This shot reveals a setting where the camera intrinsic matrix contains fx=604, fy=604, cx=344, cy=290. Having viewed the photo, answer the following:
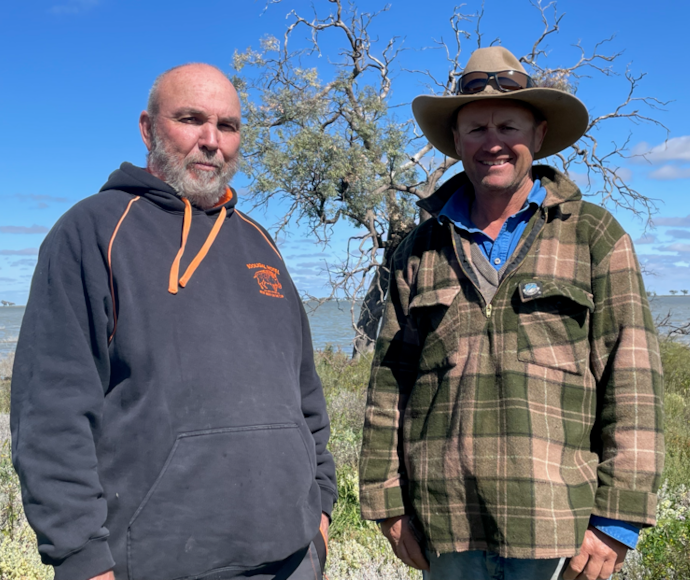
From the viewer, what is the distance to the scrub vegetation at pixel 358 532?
349 cm

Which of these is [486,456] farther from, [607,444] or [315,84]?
[315,84]

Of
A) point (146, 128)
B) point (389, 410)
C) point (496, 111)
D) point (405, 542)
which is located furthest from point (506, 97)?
point (405, 542)

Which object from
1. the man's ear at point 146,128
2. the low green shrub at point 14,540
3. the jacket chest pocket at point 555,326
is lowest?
the low green shrub at point 14,540

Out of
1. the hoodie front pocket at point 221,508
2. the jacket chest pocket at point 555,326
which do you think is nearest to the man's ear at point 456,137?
the jacket chest pocket at point 555,326

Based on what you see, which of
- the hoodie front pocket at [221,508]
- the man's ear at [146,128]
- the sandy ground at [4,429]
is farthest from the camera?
the sandy ground at [4,429]

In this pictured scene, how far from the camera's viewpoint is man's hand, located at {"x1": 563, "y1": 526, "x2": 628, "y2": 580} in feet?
6.75

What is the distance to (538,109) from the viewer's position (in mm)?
2594

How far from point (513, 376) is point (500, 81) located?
118 cm

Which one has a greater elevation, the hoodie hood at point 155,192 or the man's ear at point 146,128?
the man's ear at point 146,128

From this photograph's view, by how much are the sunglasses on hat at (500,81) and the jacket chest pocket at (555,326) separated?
817 mm

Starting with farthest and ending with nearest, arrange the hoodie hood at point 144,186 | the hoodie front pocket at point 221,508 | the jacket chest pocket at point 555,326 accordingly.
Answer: the hoodie hood at point 144,186 → the jacket chest pocket at point 555,326 → the hoodie front pocket at point 221,508

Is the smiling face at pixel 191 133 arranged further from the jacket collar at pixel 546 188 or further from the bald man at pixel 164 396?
the jacket collar at pixel 546 188

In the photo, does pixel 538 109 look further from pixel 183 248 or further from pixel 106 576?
pixel 106 576

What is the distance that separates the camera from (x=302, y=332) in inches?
105
